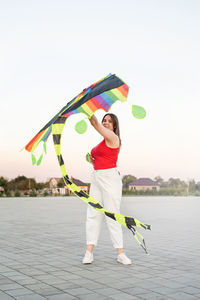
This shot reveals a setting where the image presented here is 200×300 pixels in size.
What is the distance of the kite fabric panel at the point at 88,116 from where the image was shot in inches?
164

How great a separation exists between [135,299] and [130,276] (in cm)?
89

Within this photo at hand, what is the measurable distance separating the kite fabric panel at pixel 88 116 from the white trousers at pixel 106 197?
52cm

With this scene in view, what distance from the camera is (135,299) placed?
3576mm

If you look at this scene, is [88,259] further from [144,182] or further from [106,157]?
[144,182]

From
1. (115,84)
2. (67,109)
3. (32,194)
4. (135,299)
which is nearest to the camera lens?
(135,299)

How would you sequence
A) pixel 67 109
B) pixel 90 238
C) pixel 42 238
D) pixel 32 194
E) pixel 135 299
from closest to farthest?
pixel 135 299 → pixel 67 109 → pixel 90 238 → pixel 42 238 → pixel 32 194

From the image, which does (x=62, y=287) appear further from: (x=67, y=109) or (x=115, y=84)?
(x=115, y=84)

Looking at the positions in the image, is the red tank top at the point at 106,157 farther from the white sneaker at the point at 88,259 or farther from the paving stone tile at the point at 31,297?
the paving stone tile at the point at 31,297

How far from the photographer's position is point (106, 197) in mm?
4945

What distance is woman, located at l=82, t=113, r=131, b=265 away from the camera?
194 inches

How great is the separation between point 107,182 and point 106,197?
187 mm

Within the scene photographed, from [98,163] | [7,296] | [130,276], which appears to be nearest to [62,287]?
[7,296]

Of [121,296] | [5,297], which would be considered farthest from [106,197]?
[5,297]

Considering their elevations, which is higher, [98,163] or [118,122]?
[118,122]
